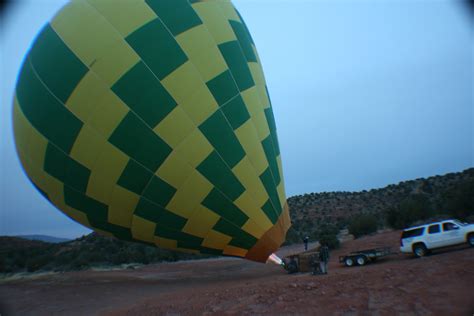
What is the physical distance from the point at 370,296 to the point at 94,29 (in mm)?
8155

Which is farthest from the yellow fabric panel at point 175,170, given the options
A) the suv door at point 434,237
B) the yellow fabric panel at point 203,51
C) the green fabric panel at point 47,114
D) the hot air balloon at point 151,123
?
the suv door at point 434,237

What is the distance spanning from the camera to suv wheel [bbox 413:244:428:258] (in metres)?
11.4

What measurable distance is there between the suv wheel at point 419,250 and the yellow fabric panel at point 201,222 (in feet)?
25.1

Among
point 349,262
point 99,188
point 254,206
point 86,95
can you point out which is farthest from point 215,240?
point 349,262

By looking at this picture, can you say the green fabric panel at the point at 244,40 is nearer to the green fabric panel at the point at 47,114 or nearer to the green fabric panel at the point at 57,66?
the green fabric panel at the point at 57,66

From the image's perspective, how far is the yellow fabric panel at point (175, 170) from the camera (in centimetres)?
768

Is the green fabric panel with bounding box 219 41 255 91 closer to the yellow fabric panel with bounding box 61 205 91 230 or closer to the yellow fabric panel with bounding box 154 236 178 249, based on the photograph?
the yellow fabric panel with bounding box 154 236 178 249

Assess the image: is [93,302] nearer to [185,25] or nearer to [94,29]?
Answer: [94,29]

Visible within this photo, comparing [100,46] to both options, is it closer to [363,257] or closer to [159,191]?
[159,191]

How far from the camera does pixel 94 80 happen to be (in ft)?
24.6

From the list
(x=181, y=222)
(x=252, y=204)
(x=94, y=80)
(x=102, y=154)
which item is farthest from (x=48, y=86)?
(x=252, y=204)

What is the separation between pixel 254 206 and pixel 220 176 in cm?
128

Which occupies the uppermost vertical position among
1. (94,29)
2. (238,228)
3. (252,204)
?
(94,29)

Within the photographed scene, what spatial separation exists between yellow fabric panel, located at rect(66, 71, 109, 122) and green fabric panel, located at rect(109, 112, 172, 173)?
2.60 ft
